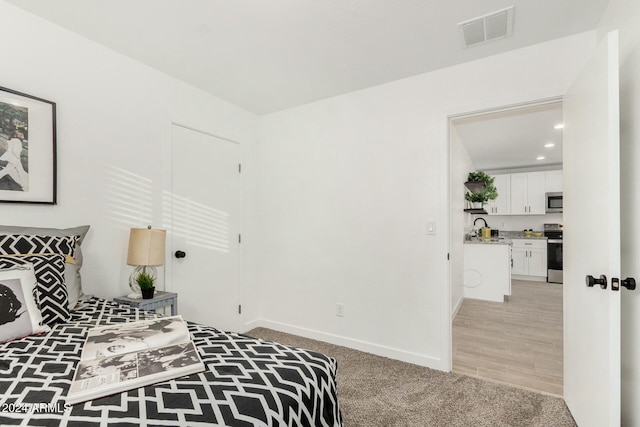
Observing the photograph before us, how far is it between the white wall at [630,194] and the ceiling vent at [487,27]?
1.75 ft

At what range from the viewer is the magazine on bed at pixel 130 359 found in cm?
95

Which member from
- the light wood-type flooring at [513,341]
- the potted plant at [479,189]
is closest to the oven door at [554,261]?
the light wood-type flooring at [513,341]

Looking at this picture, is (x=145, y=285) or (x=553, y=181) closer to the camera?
(x=145, y=285)

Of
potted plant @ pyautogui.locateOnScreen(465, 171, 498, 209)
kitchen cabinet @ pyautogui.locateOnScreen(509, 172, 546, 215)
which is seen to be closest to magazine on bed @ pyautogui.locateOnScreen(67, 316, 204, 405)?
potted plant @ pyautogui.locateOnScreen(465, 171, 498, 209)

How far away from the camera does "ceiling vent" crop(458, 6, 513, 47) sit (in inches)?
77.8

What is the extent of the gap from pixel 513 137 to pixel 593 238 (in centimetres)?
380

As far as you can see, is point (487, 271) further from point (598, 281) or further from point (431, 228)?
point (598, 281)

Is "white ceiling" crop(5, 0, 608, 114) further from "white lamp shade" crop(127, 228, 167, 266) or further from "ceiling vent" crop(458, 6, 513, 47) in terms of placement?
"white lamp shade" crop(127, 228, 167, 266)

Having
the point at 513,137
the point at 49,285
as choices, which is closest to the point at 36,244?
the point at 49,285

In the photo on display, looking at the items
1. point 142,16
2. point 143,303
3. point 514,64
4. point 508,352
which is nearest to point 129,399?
point 143,303

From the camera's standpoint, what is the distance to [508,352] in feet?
9.97

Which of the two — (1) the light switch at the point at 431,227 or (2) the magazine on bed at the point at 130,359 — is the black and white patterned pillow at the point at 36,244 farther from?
(1) the light switch at the point at 431,227

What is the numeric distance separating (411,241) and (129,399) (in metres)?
2.34

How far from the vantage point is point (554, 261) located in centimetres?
653
